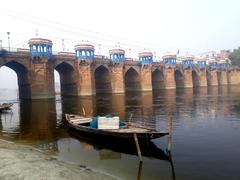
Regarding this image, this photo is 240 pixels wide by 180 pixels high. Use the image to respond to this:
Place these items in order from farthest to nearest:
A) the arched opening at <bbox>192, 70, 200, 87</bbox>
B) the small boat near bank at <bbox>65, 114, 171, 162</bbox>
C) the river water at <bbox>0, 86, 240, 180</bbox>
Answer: the arched opening at <bbox>192, 70, 200, 87</bbox> < the small boat near bank at <bbox>65, 114, 171, 162</bbox> < the river water at <bbox>0, 86, 240, 180</bbox>

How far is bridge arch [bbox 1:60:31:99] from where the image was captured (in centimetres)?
6096

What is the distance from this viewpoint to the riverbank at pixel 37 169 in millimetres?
11914

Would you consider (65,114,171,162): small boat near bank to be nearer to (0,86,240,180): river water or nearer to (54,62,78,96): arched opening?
(0,86,240,180): river water

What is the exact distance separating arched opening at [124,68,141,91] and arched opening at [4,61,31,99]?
40648 millimetres

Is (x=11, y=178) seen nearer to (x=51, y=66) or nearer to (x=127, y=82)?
(x=51, y=66)

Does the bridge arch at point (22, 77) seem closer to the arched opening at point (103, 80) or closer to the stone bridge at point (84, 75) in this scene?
the stone bridge at point (84, 75)

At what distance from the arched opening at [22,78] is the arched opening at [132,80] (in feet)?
133

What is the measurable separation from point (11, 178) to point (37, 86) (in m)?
51.5

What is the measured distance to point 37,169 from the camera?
42.0 ft

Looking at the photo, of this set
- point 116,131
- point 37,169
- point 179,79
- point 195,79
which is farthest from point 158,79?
point 37,169

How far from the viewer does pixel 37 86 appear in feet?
200

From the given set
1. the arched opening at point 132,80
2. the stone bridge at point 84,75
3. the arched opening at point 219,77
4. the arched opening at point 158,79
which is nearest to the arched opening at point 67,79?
the stone bridge at point 84,75

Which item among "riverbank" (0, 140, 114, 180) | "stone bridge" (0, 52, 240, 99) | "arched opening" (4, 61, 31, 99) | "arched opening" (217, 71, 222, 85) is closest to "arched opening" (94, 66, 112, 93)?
"stone bridge" (0, 52, 240, 99)

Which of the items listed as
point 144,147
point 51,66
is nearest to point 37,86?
point 51,66
